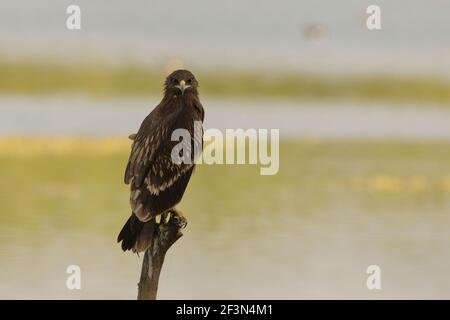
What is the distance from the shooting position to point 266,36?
189 ft

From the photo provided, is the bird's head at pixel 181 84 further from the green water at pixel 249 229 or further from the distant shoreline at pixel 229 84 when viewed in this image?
the distant shoreline at pixel 229 84

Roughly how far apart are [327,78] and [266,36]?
14.3 meters

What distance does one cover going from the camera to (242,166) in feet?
79.4

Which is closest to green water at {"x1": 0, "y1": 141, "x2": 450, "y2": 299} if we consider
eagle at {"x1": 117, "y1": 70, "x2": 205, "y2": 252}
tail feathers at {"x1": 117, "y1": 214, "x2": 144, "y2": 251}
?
eagle at {"x1": 117, "y1": 70, "x2": 205, "y2": 252}

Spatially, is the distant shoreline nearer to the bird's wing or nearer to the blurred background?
the blurred background

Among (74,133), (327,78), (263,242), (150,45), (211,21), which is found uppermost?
(211,21)

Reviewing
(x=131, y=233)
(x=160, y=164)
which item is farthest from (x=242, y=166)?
(x=131, y=233)

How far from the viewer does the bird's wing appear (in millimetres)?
11039

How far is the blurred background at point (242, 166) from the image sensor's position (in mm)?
15578

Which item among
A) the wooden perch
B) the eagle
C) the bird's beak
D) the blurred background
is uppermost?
the blurred background

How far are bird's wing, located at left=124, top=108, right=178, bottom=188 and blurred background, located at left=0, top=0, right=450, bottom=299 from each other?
3224mm

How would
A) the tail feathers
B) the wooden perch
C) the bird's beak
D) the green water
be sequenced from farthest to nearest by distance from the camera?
the green water → the bird's beak → the tail feathers → the wooden perch
